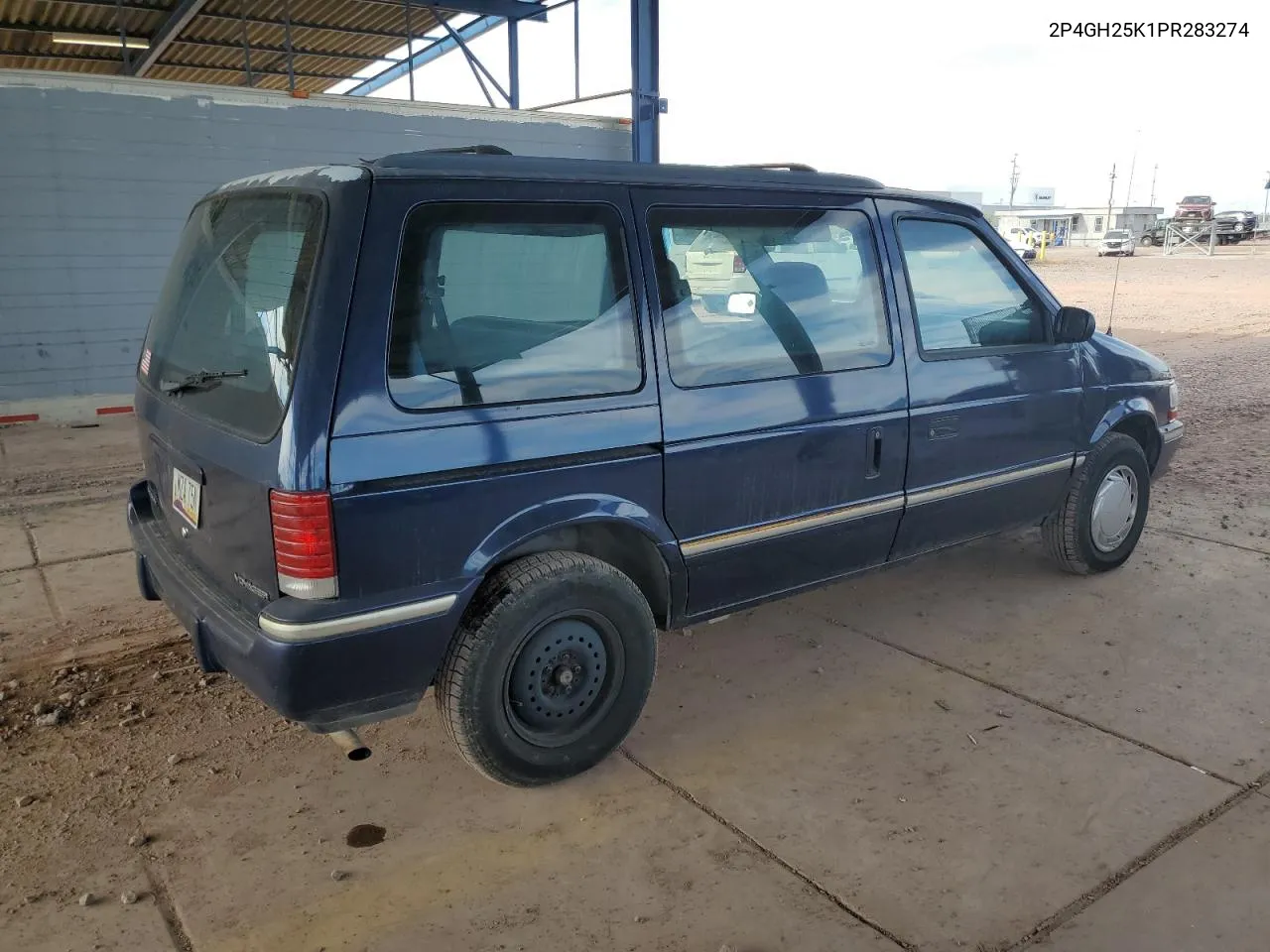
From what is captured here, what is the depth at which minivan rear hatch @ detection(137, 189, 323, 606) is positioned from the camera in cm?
261

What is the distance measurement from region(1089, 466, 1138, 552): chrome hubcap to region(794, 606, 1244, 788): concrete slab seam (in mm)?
1325

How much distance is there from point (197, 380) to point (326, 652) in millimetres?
999

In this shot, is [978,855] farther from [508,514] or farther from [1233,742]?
[508,514]

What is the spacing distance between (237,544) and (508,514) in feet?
2.49

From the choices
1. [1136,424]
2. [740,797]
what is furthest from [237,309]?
[1136,424]

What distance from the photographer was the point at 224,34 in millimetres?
13656

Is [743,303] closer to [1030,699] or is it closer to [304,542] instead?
[304,542]

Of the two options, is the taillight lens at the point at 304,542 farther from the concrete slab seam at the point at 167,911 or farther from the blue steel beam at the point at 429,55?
the blue steel beam at the point at 429,55

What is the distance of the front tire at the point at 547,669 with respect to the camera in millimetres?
2852

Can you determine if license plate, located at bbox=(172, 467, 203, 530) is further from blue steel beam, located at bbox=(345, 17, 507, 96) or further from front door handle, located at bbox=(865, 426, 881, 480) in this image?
blue steel beam, located at bbox=(345, 17, 507, 96)

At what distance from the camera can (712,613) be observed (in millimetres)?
3477

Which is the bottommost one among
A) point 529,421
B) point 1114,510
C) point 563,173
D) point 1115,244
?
point 1114,510

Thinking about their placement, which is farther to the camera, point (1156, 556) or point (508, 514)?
point (1156, 556)

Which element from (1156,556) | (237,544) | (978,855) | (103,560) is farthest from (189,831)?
(1156,556)
